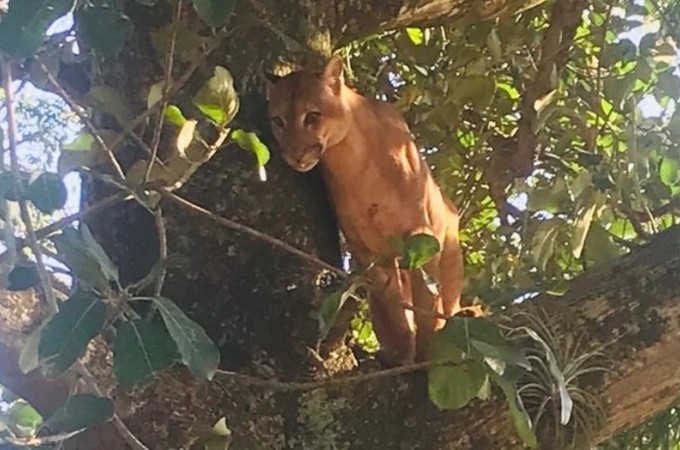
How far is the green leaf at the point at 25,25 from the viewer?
70 cm

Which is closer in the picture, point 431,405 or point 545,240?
point 431,405

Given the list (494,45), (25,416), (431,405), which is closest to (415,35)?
(494,45)

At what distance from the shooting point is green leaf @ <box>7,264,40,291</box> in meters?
Result: 0.80

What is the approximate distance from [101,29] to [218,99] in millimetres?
113

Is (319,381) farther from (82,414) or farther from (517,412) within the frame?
(82,414)

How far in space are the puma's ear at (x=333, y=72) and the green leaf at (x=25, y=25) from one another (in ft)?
1.83

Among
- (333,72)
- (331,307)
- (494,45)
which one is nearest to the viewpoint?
(331,307)

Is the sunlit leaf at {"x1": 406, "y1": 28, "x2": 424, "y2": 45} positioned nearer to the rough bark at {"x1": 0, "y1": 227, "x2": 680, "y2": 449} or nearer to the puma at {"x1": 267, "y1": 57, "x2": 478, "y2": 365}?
the puma at {"x1": 267, "y1": 57, "x2": 478, "y2": 365}

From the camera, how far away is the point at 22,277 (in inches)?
31.5

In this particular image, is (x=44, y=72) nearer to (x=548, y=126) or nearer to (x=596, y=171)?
(x=596, y=171)

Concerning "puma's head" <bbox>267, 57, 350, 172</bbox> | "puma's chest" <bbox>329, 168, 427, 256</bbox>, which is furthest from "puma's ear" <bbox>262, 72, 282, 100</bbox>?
"puma's chest" <bbox>329, 168, 427, 256</bbox>

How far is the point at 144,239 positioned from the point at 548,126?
2.09 feet

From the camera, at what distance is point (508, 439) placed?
1023mm

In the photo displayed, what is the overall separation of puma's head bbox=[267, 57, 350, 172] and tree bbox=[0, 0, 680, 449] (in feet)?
0.06
